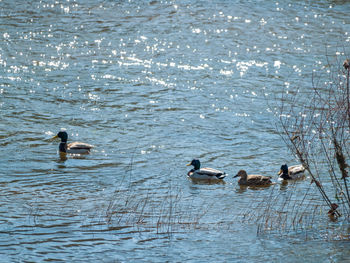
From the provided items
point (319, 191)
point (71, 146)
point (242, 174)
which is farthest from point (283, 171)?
point (71, 146)

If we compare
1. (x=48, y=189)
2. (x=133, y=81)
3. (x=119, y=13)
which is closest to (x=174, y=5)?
(x=119, y=13)

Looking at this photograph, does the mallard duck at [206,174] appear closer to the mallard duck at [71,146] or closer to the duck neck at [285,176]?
the duck neck at [285,176]

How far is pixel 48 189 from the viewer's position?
12.6 m

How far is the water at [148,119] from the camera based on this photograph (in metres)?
10.0

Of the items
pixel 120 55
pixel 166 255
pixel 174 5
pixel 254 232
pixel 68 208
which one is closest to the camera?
pixel 166 255

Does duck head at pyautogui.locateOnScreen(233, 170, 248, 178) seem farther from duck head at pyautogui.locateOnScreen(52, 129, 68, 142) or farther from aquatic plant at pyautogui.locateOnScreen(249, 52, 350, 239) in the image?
duck head at pyautogui.locateOnScreen(52, 129, 68, 142)

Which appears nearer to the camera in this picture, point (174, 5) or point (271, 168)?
Answer: point (271, 168)

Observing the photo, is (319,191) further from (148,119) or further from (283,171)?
(148,119)

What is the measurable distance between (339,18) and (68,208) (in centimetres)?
1821

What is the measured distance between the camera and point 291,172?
13539 millimetres

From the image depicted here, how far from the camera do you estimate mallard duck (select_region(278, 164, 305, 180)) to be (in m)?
13.4

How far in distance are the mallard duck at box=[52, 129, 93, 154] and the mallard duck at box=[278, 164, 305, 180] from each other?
163 inches

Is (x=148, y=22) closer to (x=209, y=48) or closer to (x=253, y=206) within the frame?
(x=209, y=48)

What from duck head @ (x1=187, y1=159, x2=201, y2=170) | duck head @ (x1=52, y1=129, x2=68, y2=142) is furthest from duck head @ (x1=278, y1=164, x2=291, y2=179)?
duck head @ (x1=52, y1=129, x2=68, y2=142)
